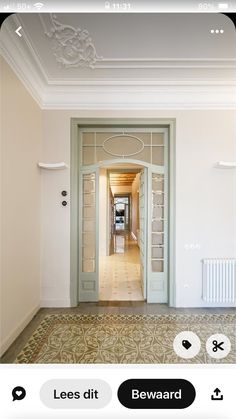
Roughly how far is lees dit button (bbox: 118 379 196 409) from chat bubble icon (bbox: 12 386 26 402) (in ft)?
0.72

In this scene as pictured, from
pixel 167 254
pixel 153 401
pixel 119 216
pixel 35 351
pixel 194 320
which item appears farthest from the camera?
pixel 119 216

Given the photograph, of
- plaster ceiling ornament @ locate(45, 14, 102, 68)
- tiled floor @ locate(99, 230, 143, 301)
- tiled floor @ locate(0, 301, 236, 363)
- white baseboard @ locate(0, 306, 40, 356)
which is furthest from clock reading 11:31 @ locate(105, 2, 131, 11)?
tiled floor @ locate(99, 230, 143, 301)

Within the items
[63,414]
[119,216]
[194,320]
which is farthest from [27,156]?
[119,216]

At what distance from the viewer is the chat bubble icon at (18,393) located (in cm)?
50

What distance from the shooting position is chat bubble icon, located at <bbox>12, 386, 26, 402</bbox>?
0.50 meters

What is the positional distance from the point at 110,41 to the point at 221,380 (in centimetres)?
258

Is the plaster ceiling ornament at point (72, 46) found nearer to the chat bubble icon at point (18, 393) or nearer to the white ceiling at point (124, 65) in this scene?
the white ceiling at point (124, 65)

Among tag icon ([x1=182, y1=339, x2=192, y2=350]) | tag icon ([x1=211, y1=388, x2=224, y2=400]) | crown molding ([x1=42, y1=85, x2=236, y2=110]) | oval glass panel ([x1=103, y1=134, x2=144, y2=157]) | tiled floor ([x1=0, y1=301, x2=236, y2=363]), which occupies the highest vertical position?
crown molding ([x1=42, y1=85, x2=236, y2=110])

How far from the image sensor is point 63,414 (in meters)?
0.50

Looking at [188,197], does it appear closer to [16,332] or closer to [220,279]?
[220,279]

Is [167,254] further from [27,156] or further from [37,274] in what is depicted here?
[27,156]

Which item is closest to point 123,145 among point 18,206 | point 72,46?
point 72,46

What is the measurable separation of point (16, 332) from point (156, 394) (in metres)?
2.17

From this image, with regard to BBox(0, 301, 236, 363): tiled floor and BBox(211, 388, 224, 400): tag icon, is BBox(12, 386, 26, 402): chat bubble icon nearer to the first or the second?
BBox(211, 388, 224, 400): tag icon
